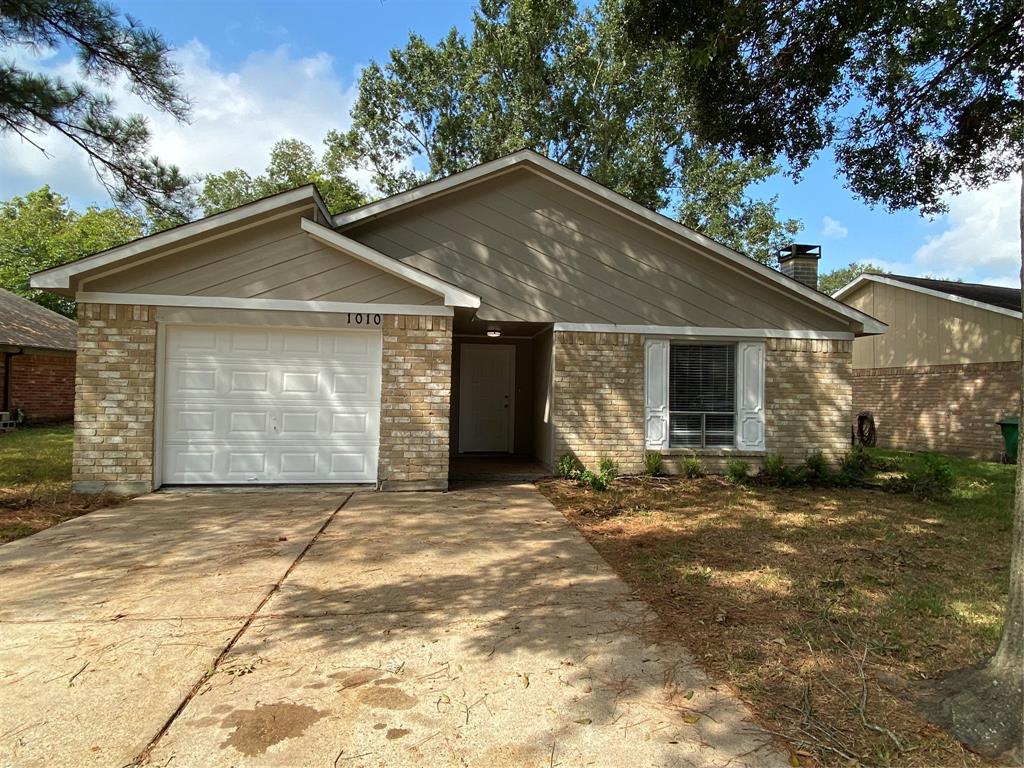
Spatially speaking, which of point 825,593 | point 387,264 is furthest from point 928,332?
point 387,264

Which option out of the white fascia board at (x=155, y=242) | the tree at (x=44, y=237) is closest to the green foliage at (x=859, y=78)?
the white fascia board at (x=155, y=242)

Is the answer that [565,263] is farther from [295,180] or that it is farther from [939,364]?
[295,180]

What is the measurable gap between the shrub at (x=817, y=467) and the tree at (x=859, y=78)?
4.17 meters

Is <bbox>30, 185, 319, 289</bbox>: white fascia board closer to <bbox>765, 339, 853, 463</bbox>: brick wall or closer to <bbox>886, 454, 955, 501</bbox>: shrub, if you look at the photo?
<bbox>765, 339, 853, 463</bbox>: brick wall

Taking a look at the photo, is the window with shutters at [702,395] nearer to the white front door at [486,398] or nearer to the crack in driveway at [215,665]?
the white front door at [486,398]

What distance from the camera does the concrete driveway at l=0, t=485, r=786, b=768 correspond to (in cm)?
252

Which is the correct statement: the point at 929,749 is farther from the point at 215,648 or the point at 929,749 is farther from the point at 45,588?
the point at 45,588

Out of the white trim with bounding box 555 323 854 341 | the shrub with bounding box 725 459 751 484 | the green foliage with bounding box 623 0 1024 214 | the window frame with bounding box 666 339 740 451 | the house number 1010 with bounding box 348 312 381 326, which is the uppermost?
the green foliage with bounding box 623 0 1024 214

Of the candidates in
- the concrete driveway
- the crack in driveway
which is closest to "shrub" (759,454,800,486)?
the concrete driveway

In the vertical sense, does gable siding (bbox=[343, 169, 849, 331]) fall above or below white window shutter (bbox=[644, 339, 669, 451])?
above

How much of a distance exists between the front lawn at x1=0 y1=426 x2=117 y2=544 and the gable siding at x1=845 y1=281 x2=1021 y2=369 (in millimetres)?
16477

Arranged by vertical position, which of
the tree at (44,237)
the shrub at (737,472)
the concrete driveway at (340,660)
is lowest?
the concrete driveway at (340,660)

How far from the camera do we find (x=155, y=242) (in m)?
7.37

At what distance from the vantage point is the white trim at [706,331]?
962 centimetres
